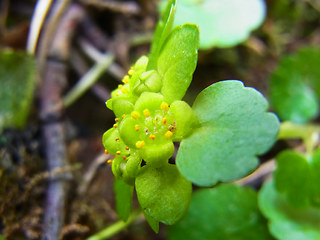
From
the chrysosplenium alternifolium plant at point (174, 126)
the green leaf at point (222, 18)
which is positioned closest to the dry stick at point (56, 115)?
the chrysosplenium alternifolium plant at point (174, 126)

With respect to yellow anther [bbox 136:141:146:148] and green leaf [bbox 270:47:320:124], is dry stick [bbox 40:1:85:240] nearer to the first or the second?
yellow anther [bbox 136:141:146:148]

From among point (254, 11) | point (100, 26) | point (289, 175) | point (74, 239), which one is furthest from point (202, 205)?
point (100, 26)

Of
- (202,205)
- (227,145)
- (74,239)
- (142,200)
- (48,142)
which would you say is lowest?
(202,205)

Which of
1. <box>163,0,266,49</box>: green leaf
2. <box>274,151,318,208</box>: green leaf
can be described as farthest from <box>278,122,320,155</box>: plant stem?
<box>163,0,266,49</box>: green leaf

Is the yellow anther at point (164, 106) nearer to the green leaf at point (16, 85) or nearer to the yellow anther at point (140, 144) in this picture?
the yellow anther at point (140, 144)

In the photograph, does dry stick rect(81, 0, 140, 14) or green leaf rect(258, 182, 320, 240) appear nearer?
green leaf rect(258, 182, 320, 240)

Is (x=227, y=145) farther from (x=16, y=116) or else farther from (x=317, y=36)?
(x=317, y=36)

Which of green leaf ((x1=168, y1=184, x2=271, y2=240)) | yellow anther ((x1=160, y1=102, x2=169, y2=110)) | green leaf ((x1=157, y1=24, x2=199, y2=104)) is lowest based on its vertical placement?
green leaf ((x1=168, y1=184, x2=271, y2=240))
